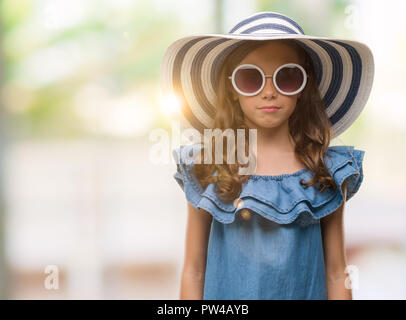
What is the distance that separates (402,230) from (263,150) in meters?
1.06

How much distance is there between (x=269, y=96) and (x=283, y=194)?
208 millimetres

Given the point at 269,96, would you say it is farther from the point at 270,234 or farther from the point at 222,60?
the point at 270,234

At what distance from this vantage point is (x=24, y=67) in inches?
83.0

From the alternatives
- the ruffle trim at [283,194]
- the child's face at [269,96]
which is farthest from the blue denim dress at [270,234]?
the child's face at [269,96]

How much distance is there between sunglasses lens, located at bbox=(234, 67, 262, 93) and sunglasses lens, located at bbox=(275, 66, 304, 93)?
40 mm

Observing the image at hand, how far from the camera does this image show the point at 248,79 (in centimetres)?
113

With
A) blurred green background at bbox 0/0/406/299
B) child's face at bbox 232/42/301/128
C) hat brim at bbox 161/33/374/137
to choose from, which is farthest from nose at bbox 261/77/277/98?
blurred green background at bbox 0/0/406/299

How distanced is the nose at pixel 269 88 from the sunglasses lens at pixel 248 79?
0.01 m

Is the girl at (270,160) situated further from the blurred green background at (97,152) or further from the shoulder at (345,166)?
the blurred green background at (97,152)

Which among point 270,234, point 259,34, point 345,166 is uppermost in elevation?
point 259,34

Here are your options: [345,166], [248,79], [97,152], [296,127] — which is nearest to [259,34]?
[248,79]

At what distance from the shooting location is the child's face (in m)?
1.13

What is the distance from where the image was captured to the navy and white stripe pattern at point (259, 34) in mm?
1162

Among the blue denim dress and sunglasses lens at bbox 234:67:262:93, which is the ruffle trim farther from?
sunglasses lens at bbox 234:67:262:93
